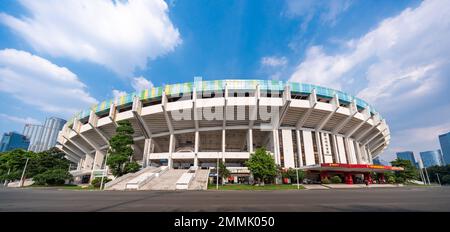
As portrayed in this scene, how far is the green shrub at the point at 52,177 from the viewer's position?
1171 inches

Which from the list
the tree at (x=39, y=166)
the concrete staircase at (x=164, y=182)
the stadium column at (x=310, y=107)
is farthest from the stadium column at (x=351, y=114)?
the tree at (x=39, y=166)

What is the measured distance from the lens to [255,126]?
3466 cm

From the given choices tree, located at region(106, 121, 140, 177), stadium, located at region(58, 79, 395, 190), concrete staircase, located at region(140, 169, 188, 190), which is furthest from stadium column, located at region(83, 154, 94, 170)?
concrete staircase, located at region(140, 169, 188, 190)

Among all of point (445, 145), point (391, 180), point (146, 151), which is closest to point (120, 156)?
point (146, 151)

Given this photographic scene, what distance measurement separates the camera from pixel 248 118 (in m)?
33.3

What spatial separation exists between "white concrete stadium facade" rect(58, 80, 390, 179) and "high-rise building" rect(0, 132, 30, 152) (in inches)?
5798

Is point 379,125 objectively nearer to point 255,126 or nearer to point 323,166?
point 323,166

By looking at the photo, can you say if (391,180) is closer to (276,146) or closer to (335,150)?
(335,150)

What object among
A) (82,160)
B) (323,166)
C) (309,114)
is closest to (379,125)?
(309,114)

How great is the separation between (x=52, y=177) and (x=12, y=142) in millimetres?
162573

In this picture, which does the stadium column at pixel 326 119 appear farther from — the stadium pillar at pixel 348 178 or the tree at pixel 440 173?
the tree at pixel 440 173

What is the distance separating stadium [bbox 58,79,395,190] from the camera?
30219 millimetres

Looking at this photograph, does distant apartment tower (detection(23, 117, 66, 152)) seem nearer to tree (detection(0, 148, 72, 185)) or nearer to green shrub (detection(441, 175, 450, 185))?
tree (detection(0, 148, 72, 185))
